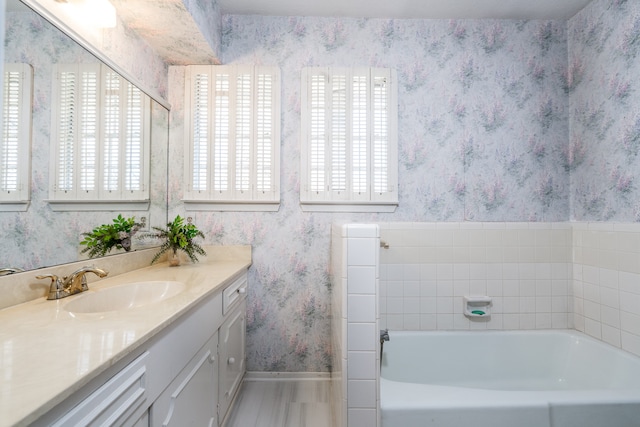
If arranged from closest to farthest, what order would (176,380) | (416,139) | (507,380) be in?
(176,380) → (507,380) → (416,139)

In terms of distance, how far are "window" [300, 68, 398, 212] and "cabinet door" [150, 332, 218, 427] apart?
1.14 m

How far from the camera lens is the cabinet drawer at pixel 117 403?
0.57 metres

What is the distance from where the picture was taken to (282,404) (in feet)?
5.79

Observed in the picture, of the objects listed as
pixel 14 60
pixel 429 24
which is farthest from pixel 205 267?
pixel 429 24

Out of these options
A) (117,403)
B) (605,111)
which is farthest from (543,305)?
(117,403)

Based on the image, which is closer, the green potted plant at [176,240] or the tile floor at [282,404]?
the tile floor at [282,404]

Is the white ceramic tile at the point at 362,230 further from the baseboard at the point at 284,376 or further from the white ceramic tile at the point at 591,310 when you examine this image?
the white ceramic tile at the point at 591,310

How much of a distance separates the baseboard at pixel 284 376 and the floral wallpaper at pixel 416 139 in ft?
0.16

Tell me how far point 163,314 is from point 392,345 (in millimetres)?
1490

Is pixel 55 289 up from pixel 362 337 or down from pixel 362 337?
up

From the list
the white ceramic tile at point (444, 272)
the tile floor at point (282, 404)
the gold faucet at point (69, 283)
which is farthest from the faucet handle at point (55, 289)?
the white ceramic tile at point (444, 272)

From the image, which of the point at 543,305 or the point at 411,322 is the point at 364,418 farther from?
the point at 543,305

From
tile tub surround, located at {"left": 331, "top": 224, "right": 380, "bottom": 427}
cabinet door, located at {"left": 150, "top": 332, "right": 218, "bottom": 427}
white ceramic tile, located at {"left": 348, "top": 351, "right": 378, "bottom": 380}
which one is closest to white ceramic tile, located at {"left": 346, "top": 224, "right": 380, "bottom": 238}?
tile tub surround, located at {"left": 331, "top": 224, "right": 380, "bottom": 427}

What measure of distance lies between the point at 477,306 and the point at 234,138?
6.86 feet
